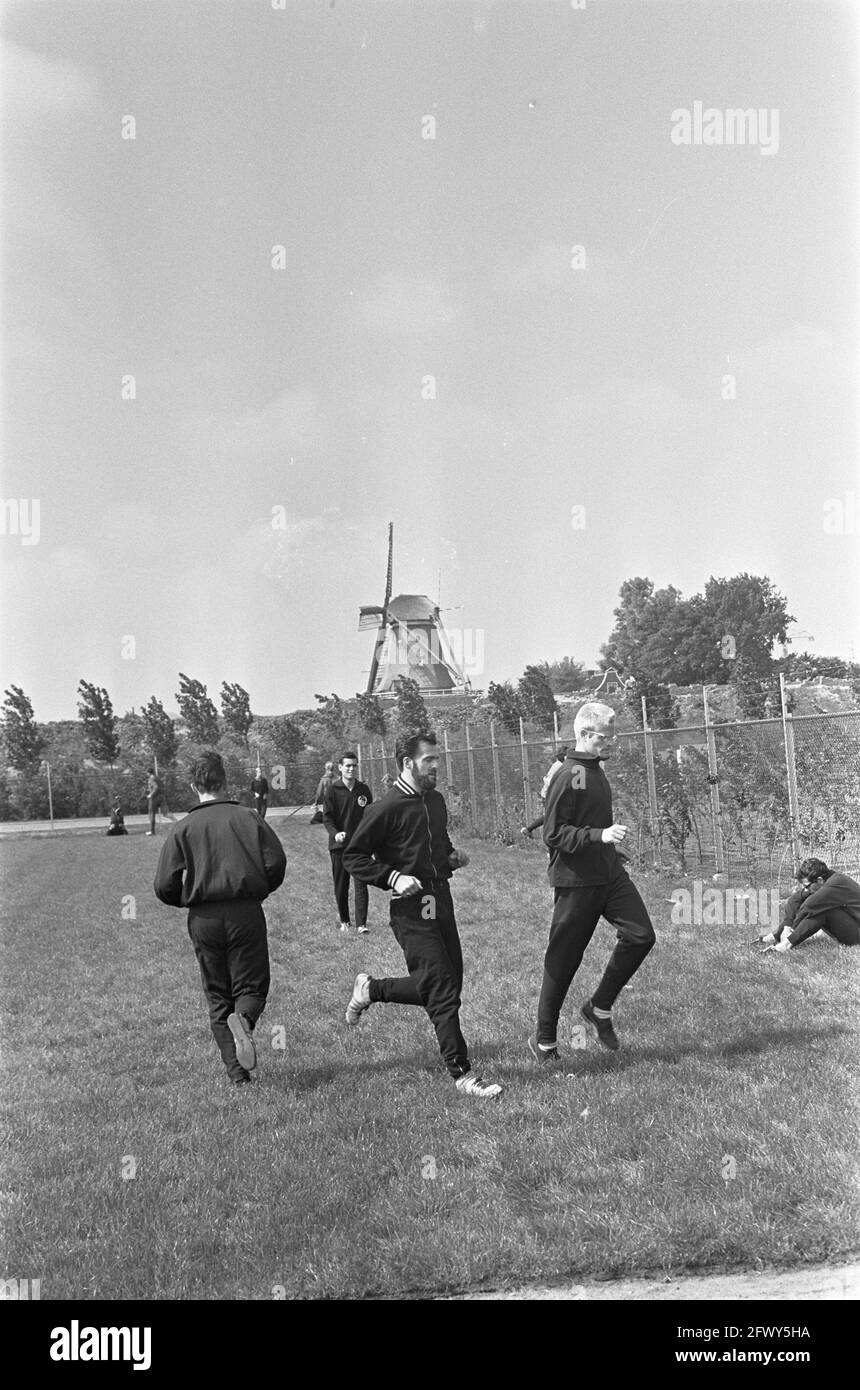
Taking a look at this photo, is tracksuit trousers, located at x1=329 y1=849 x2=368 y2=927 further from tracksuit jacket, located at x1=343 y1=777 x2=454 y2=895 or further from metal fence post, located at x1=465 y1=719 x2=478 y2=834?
metal fence post, located at x1=465 y1=719 x2=478 y2=834

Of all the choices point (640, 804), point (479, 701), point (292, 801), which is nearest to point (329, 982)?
point (640, 804)

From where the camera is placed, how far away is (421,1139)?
558 cm

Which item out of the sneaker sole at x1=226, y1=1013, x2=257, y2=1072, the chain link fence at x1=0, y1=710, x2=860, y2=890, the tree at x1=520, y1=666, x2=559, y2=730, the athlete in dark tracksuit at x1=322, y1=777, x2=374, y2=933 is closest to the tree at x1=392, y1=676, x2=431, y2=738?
the tree at x1=520, y1=666, x2=559, y2=730

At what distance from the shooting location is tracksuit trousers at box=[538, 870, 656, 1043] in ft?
22.4

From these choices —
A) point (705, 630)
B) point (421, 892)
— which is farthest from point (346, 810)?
Result: point (705, 630)

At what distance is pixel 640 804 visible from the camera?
17.4m

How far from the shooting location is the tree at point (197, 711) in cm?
6531

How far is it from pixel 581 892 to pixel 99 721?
51997 millimetres

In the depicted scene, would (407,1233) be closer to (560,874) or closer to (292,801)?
(560,874)

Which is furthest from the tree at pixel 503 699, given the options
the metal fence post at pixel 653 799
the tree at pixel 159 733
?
the metal fence post at pixel 653 799

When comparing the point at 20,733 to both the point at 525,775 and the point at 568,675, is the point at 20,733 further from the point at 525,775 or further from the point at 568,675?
the point at 568,675

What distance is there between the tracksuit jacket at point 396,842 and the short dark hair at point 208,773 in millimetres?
891

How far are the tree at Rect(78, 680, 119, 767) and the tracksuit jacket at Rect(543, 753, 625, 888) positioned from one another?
5153 cm

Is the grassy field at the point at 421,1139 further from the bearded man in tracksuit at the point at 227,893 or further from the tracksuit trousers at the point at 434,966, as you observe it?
the bearded man in tracksuit at the point at 227,893
